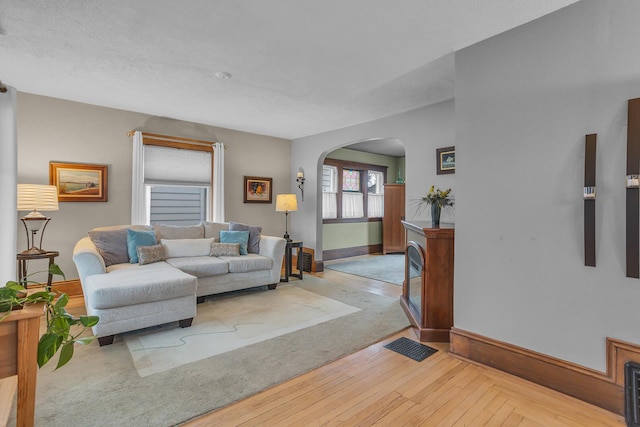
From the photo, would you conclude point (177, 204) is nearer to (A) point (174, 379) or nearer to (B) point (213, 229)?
(B) point (213, 229)

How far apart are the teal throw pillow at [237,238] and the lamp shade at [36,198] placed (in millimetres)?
1993

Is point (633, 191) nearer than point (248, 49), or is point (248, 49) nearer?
point (633, 191)

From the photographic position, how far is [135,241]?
4027 mm

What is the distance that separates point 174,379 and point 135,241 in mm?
2362

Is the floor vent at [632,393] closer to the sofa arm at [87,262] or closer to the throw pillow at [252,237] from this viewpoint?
the throw pillow at [252,237]

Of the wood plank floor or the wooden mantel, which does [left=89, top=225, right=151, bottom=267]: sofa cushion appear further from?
the wooden mantel

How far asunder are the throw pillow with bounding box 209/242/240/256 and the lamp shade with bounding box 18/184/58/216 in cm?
187

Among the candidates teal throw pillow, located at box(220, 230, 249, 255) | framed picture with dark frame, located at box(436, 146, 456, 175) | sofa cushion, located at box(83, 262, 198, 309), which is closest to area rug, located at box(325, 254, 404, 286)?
framed picture with dark frame, located at box(436, 146, 456, 175)

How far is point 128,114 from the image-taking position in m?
4.61

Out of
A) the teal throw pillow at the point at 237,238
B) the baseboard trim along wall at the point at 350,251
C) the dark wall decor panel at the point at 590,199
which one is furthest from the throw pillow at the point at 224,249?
the dark wall decor panel at the point at 590,199

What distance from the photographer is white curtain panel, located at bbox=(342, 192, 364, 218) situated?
7590mm

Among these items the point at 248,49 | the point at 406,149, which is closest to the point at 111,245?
the point at 248,49

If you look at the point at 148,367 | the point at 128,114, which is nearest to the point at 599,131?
the point at 148,367

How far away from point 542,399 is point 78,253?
4139 millimetres
